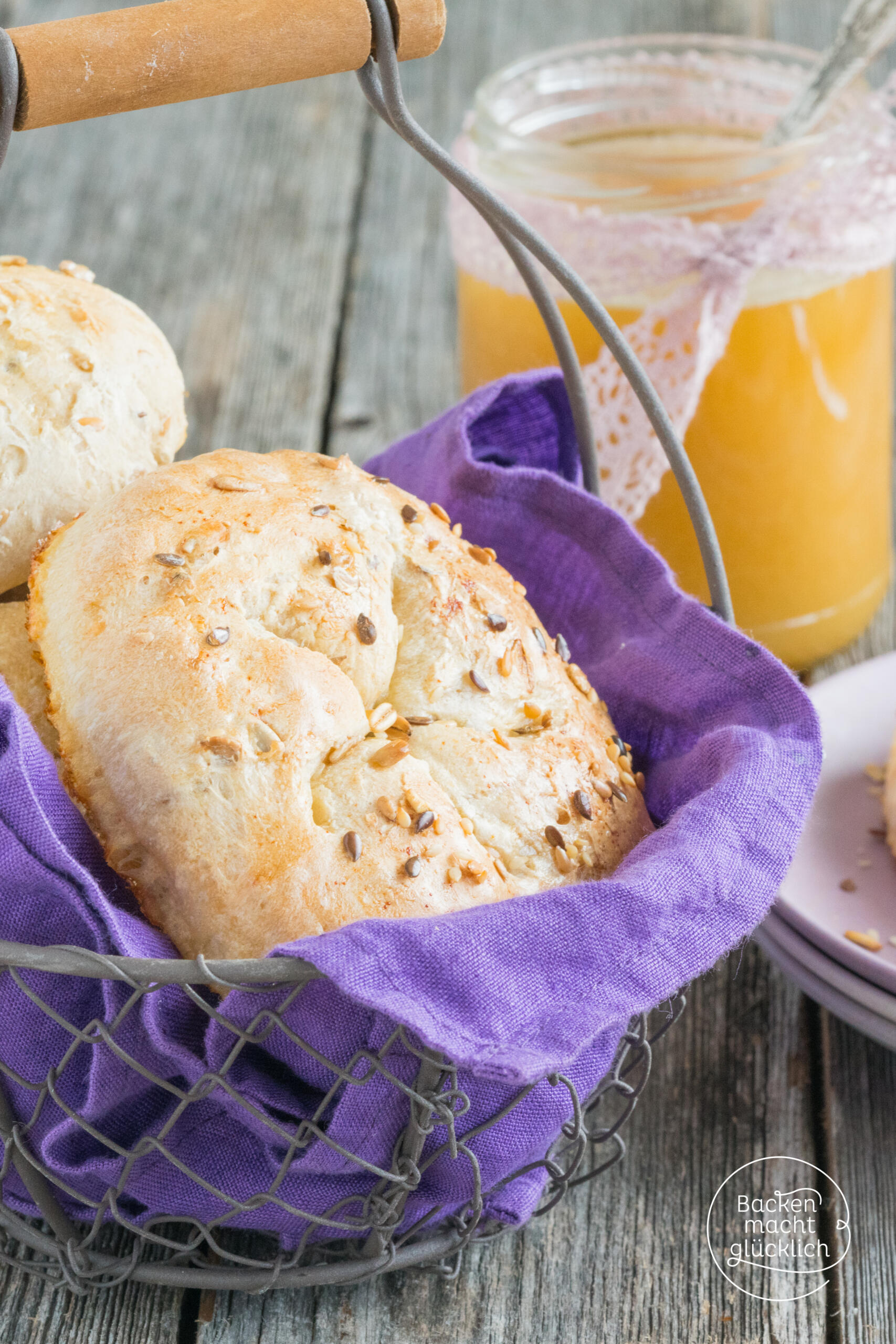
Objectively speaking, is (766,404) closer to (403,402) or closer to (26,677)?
(403,402)

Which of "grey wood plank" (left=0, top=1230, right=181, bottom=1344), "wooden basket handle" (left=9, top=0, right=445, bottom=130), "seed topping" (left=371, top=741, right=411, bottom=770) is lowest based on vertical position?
"grey wood plank" (left=0, top=1230, right=181, bottom=1344)

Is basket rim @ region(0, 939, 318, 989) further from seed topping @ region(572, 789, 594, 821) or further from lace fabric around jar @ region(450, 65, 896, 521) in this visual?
lace fabric around jar @ region(450, 65, 896, 521)

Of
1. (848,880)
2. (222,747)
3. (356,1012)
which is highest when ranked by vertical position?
(222,747)

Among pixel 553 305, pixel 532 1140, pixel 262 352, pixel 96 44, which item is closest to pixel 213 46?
pixel 96 44

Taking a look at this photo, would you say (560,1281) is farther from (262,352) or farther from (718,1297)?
(262,352)

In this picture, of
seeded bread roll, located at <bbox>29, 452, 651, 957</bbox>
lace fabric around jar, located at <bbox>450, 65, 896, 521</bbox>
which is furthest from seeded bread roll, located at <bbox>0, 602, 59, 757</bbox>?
lace fabric around jar, located at <bbox>450, 65, 896, 521</bbox>

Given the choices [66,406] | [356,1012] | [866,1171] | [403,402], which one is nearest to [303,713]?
[356,1012]
